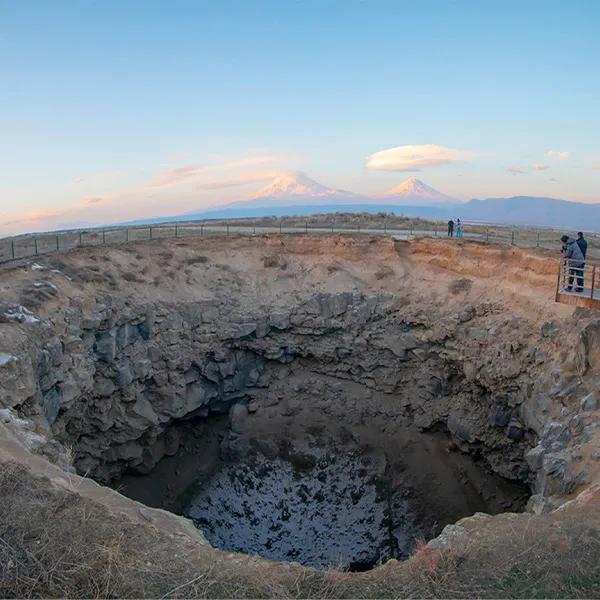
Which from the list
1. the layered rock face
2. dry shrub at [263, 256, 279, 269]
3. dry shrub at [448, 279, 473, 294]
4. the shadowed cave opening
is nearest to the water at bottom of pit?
the shadowed cave opening

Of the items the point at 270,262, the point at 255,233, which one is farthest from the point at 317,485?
the point at 255,233

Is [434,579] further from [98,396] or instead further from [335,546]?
[98,396]

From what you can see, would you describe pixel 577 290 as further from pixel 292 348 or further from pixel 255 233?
pixel 255 233

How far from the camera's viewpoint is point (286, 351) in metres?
25.6

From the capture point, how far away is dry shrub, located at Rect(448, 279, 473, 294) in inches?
925

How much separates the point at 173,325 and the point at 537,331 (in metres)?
14.3

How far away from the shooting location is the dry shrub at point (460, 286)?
77.1 feet

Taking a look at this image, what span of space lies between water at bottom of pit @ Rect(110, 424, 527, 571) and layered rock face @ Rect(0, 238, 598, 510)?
→ 3.25 feet

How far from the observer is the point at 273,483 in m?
23.5

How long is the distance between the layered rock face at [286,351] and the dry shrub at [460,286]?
0.07m

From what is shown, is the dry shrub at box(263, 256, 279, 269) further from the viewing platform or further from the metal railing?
the viewing platform

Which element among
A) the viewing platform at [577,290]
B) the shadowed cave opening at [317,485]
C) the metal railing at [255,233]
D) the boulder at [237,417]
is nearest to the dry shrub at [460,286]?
the metal railing at [255,233]

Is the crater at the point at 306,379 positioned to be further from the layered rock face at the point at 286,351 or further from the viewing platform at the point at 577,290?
the viewing platform at the point at 577,290

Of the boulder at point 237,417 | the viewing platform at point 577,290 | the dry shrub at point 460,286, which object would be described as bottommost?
the boulder at point 237,417
